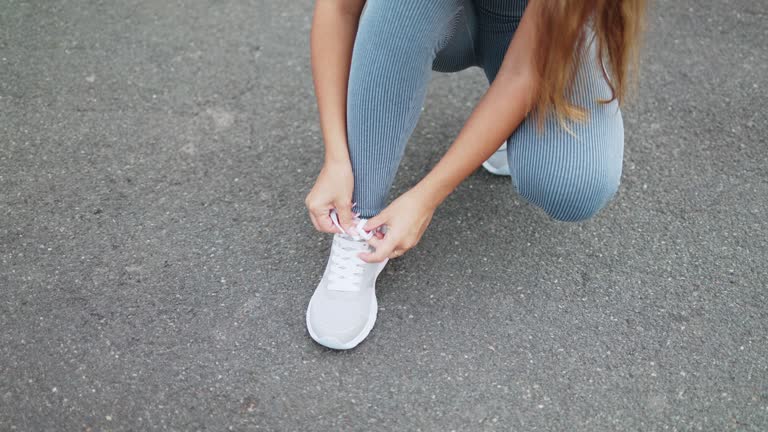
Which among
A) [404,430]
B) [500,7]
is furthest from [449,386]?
[500,7]

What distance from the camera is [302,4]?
2004 mm

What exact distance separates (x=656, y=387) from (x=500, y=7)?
72cm

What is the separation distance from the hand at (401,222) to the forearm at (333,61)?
0.39ft

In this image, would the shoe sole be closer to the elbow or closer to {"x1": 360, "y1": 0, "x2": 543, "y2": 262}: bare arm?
{"x1": 360, "y1": 0, "x2": 543, "y2": 262}: bare arm

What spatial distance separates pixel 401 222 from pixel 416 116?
8.1 inches

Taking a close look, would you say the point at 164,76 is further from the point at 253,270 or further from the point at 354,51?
the point at 354,51

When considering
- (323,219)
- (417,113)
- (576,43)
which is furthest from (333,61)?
(576,43)

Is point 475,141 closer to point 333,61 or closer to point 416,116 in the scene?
point 416,116

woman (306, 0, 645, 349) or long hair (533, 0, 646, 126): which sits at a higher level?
long hair (533, 0, 646, 126)

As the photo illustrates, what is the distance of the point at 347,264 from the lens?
129 cm

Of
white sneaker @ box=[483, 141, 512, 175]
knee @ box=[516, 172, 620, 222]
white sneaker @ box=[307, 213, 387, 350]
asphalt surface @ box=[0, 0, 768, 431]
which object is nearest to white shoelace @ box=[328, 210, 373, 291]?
white sneaker @ box=[307, 213, 387, 350]

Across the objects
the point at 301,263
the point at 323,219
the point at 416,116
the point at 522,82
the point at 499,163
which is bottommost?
the point at 301,263

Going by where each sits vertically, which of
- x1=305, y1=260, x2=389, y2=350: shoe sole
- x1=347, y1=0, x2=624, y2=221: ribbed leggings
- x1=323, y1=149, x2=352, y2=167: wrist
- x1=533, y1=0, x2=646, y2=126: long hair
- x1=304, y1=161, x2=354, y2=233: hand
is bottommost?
x1=305, y1=260, x2=389, y2=350: shoe sole

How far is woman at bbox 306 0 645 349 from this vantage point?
1139 millimetres
